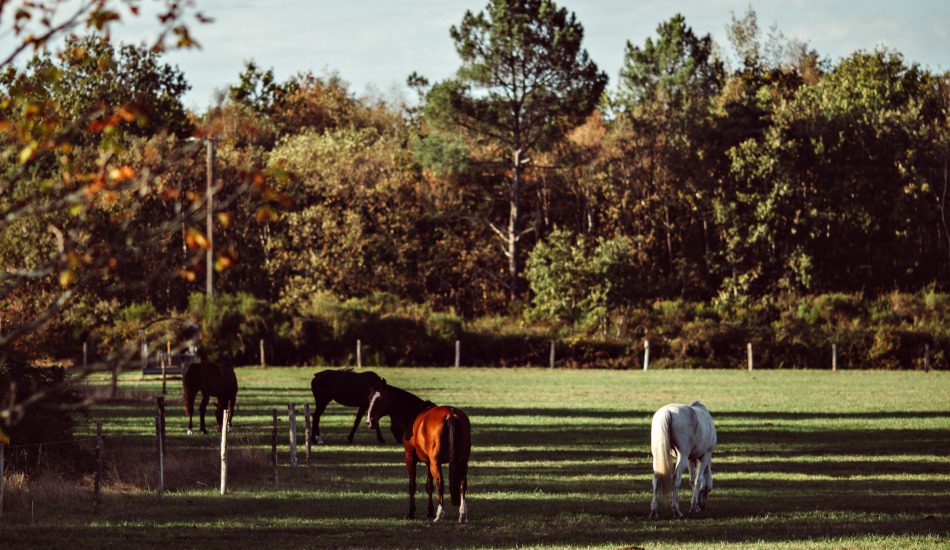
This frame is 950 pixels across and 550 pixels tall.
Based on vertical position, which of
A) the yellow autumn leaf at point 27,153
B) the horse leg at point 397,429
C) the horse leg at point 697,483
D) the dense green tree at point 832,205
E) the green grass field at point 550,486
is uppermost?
the dense green tree at point 832,205

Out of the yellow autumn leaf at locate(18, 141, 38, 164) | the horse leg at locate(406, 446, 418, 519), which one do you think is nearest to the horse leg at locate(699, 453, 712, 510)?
the horse leg at locate(406, 446, 418, 519)

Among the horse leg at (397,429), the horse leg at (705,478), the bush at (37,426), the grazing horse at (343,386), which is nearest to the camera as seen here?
the horse leg at (705,478)

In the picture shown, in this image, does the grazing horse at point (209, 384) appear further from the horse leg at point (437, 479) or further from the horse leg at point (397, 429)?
the horse leg at point (437, 479)

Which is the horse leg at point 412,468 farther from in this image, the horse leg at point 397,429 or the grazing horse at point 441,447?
the horse leg at point 397,429

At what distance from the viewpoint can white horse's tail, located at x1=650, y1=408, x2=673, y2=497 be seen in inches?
722

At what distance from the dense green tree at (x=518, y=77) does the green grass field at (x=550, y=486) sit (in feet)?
121

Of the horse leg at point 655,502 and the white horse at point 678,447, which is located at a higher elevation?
the white horse at point 678,447

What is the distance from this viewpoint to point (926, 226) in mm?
80688

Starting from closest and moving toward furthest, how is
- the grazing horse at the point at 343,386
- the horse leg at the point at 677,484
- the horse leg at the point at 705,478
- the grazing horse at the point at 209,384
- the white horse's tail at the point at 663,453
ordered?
the white horse's tail at the point at 663,453 → the horse leg at the point at 677,484 → the horse leg at the point at 705,478 → the grazing horse at the point at 209,384 → the grazing horse at the point at 343,386

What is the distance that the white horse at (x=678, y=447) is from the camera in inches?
725

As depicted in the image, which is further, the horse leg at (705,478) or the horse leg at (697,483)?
the horse leg at (705,478)

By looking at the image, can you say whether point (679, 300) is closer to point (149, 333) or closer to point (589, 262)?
point (589, 262)

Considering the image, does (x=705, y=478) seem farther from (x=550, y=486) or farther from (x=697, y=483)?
(x=550, y=486)

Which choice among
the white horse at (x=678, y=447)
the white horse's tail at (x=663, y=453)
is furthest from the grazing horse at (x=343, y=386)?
the white horse's tail at (x=663, y=453)
